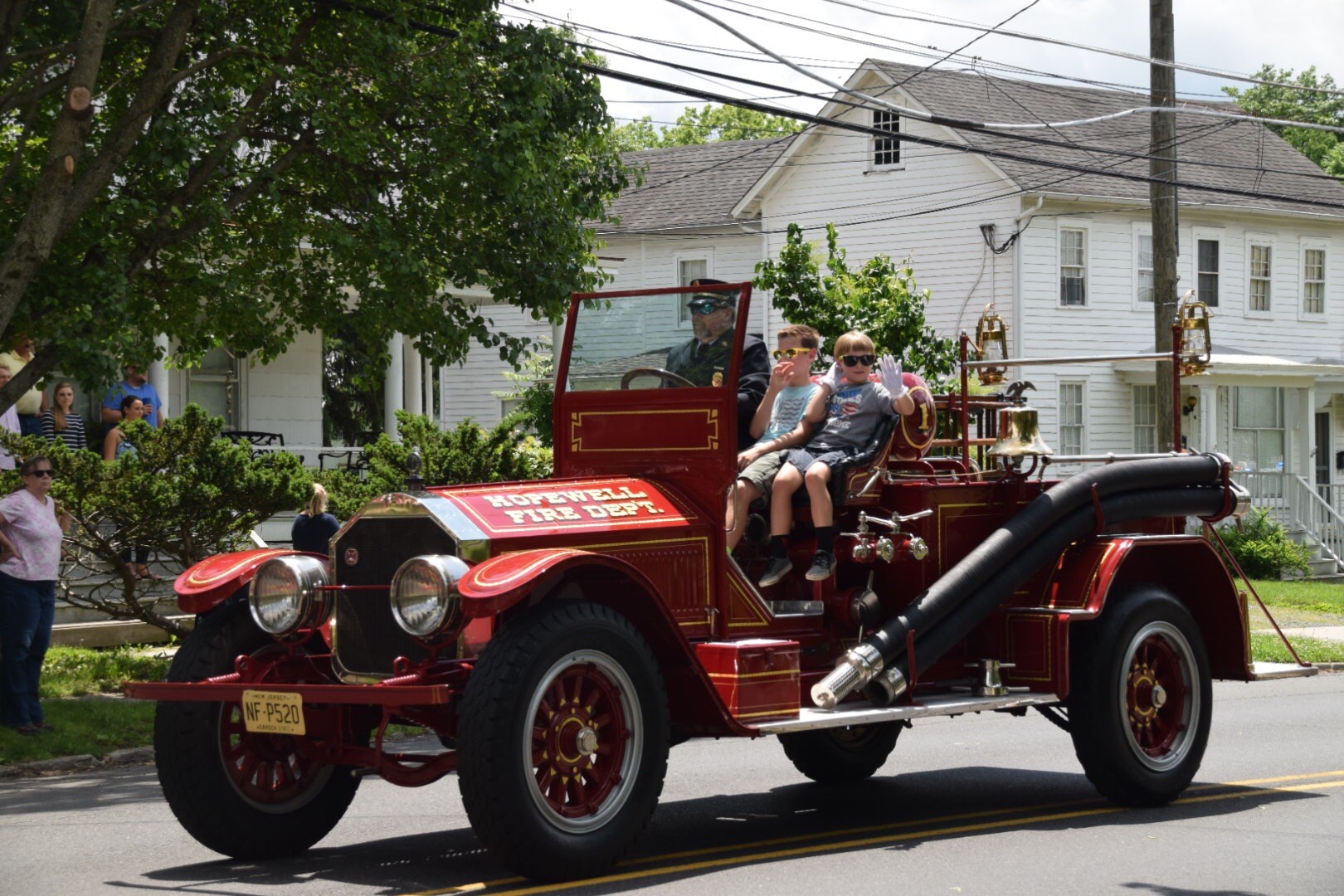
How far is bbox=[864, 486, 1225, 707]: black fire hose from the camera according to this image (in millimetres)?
8320

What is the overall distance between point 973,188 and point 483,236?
64.3 ft

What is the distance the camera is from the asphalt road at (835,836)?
707cm

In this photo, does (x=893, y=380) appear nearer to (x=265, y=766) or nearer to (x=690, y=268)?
(x=265, y=766)

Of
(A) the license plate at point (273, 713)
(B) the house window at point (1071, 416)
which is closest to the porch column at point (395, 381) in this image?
(B) the house window at point (1071, 416)

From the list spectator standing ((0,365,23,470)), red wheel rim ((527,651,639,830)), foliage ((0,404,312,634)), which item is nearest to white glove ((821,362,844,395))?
red wheel rim ((527,651,639,830))

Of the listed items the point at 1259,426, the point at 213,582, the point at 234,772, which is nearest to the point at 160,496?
the point at 213,582

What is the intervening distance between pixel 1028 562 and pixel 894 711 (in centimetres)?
128

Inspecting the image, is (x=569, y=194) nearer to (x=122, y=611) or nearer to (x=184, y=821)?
(x=122, y=611)

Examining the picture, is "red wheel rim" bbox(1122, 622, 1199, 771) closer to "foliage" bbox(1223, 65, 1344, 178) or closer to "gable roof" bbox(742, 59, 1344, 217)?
"gable roof" bbox(742, 59, 1344, 217)

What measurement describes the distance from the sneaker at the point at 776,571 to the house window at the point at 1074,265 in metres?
24.9

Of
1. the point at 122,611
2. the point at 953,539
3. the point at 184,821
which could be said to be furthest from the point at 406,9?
the point at 184,821

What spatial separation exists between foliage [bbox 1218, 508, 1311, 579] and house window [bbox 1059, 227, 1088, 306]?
602 cm

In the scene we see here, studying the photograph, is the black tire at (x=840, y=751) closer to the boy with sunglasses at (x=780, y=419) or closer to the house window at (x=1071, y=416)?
the boy with sunglasses at (x=780, y=419)

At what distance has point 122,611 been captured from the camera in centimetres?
1511
